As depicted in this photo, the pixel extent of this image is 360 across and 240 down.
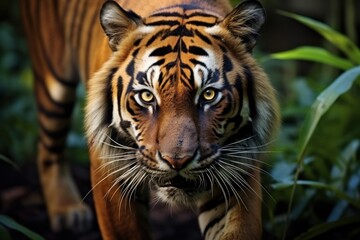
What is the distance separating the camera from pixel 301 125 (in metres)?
5.68

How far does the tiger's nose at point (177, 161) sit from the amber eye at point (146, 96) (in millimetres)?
262

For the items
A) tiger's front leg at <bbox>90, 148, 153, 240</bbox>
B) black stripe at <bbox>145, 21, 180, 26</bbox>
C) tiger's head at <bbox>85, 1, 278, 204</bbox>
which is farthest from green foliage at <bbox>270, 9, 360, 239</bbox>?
black stripe at <bbox>145, 21, 180, 26</bbox>

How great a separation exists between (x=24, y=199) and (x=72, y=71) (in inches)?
43.5

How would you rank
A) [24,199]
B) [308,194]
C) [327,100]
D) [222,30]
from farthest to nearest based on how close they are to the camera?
[24,199], [308,194], [327,100], [222,30]

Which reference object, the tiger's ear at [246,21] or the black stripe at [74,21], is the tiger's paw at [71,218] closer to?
the black stripe at [74,21]

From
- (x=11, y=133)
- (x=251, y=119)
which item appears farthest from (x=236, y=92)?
(x=11, y=133)

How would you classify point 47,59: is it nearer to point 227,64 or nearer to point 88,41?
point 88,41

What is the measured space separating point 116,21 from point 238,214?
879mm

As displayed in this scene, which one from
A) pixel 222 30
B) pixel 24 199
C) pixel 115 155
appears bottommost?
pixel 24 199

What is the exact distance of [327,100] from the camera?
355cm

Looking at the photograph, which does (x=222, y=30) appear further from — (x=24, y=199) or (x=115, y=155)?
(x=24, y=199)

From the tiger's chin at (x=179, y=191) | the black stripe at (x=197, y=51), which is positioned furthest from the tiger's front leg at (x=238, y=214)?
the black stripe at (x=197, y=51)

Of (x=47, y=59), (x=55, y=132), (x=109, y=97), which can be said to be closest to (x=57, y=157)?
(x=55, y=132)

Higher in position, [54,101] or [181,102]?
[181,102]
